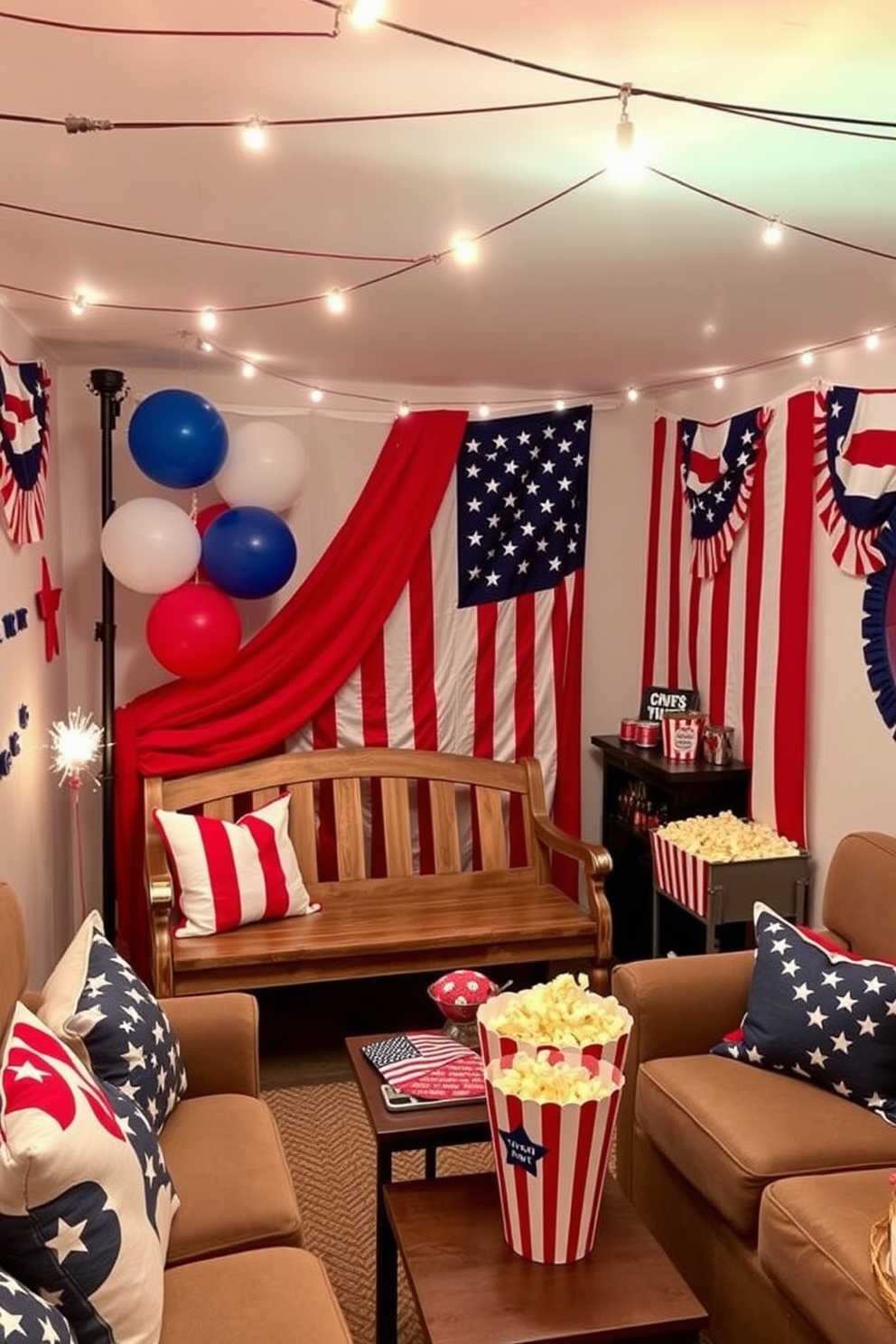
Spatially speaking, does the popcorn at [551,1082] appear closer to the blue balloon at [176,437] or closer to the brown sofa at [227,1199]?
the brown sofa at [227,1199]

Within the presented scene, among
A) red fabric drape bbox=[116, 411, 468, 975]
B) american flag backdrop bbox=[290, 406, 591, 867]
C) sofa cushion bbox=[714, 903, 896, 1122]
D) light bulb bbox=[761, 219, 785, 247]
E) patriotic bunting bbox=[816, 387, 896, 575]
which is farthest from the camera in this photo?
american flag backdrop bbox=[290, 406, 591, 867]

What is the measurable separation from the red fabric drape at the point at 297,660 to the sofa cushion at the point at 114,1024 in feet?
5.15

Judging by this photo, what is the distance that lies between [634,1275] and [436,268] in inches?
81.5

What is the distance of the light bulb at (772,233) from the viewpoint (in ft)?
7.30

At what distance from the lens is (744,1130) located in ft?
7.31

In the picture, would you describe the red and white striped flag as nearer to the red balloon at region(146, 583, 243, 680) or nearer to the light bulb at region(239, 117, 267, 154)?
the red balloon at region(146, 583, 243, 680)

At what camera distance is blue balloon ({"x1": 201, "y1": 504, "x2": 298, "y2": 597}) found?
12.0ft

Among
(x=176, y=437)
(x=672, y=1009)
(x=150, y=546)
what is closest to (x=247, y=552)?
(x=150, y=546)

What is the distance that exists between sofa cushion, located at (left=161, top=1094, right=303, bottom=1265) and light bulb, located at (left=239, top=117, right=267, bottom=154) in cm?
178

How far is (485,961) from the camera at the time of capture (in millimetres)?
3533

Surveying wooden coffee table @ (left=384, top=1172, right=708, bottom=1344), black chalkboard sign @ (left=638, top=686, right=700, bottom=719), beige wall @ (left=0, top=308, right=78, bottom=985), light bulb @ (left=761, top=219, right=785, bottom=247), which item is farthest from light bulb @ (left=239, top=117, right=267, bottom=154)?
black chalkboard sign @ (left=638, top=686, right=700, bottom=719)

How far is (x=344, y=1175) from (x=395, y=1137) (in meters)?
0.91

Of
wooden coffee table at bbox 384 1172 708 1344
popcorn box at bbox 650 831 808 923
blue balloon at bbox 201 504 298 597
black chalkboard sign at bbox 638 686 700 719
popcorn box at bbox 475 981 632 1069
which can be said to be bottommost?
wooden coffee table at bbox 384 1172 708 1344

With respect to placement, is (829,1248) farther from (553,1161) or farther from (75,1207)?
(75,1207)
